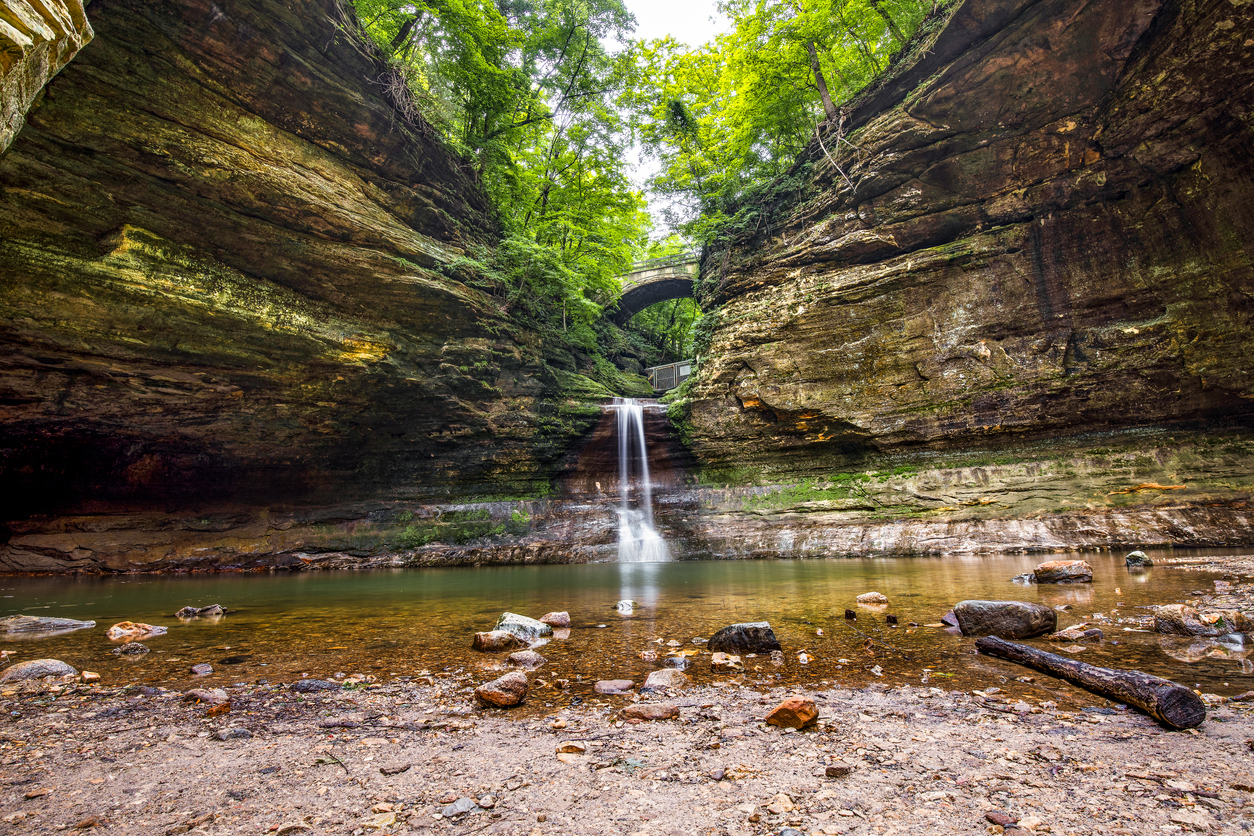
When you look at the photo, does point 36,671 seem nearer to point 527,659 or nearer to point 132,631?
point 132,631

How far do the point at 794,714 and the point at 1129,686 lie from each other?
4.68 feet

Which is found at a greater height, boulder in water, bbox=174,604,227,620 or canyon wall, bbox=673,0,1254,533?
canyon wall, bbox=673,0,1254,533

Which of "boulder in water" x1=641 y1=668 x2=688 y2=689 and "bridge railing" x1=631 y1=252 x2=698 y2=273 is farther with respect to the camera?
"bridge railing" x1=631 y1=252 x2=698 y2=273

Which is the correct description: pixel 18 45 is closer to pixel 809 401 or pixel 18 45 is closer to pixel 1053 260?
pixel 809 401

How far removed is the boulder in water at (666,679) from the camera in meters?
2.52

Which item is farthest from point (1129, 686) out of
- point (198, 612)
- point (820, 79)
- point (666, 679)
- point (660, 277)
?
point (660, 277)

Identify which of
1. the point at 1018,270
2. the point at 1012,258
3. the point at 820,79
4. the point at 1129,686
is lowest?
the point at 1129,686

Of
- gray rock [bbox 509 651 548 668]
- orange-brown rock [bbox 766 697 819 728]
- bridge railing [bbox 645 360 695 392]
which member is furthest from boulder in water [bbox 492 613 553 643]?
bridge railing [bbox 645 360 695 392]

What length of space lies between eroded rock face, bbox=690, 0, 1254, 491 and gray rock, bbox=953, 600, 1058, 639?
9.46 m

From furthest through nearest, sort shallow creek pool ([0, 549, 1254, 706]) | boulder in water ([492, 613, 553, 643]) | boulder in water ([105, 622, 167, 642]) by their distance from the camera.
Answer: boulder in water ([105, 622, 167, 642]), boulder in water ([492, 613, 553, 643]), shallow creek pool ([0, 549, 1254, 706])

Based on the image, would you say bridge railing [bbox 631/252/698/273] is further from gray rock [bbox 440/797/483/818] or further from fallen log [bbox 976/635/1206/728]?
gray rock [bbox 440/797/483/818]

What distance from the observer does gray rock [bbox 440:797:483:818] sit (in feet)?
4.52

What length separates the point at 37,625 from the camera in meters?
4.34

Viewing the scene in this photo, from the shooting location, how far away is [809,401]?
43.9 ft
